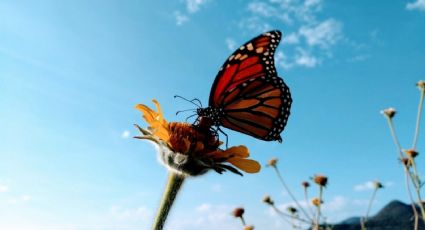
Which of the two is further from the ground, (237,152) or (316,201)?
(316,201)

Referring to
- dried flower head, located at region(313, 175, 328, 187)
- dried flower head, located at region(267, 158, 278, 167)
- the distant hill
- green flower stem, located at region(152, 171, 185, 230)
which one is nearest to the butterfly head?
green flower stem, located at region(152, 171, 185, 230)

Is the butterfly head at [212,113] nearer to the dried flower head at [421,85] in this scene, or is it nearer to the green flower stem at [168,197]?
the green flower stem at [168,197]

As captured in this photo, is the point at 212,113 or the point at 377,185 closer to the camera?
the point at 212,113

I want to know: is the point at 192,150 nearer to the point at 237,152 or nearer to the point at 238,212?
the point at 237,152

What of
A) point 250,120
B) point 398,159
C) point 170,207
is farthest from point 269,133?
point 398,159

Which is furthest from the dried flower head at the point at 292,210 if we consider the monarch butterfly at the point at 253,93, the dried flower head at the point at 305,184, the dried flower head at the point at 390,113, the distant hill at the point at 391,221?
the distant hill at the point at 391,221

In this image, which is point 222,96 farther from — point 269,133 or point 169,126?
→ point 169,126

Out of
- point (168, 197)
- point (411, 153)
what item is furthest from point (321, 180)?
point (168, 197)
